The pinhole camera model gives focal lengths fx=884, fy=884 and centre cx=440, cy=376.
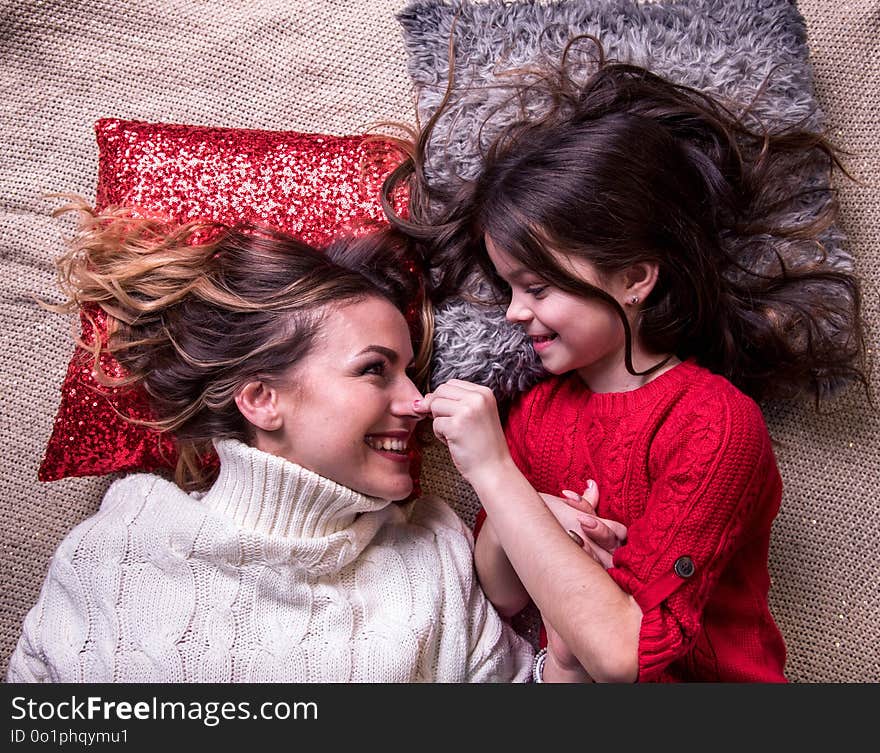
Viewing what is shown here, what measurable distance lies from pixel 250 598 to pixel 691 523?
0.74m

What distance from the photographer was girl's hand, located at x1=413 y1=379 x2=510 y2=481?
1474 millimetres

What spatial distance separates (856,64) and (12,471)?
1.90 m

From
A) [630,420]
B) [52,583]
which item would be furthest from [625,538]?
[52,583]

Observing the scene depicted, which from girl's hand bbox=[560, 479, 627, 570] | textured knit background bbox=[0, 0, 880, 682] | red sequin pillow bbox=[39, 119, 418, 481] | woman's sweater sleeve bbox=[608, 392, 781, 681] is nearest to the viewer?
woman's sweater sleeve bbox=[608, 392, 781, 681]

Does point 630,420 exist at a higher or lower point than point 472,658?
higher

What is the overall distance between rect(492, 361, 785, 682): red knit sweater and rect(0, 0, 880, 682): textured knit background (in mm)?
224

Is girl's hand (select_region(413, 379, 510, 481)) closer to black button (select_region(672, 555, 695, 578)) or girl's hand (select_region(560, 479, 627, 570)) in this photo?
girl's hand (select_region(560, 479, 627, 570))

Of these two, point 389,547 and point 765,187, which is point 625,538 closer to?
point 389,547

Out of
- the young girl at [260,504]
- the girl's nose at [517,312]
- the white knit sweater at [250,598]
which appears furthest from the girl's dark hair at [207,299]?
the girl's nose at [517,312]

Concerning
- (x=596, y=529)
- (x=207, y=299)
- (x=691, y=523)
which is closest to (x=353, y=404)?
(x=207, y=299)

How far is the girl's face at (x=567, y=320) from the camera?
4.87ft

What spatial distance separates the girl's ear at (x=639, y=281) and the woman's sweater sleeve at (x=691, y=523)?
0.70ft

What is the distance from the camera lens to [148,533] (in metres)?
1.54

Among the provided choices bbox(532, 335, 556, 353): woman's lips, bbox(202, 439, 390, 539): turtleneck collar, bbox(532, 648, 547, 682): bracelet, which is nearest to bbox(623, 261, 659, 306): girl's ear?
bbox(532, 335, 556, 353): woman's lips
